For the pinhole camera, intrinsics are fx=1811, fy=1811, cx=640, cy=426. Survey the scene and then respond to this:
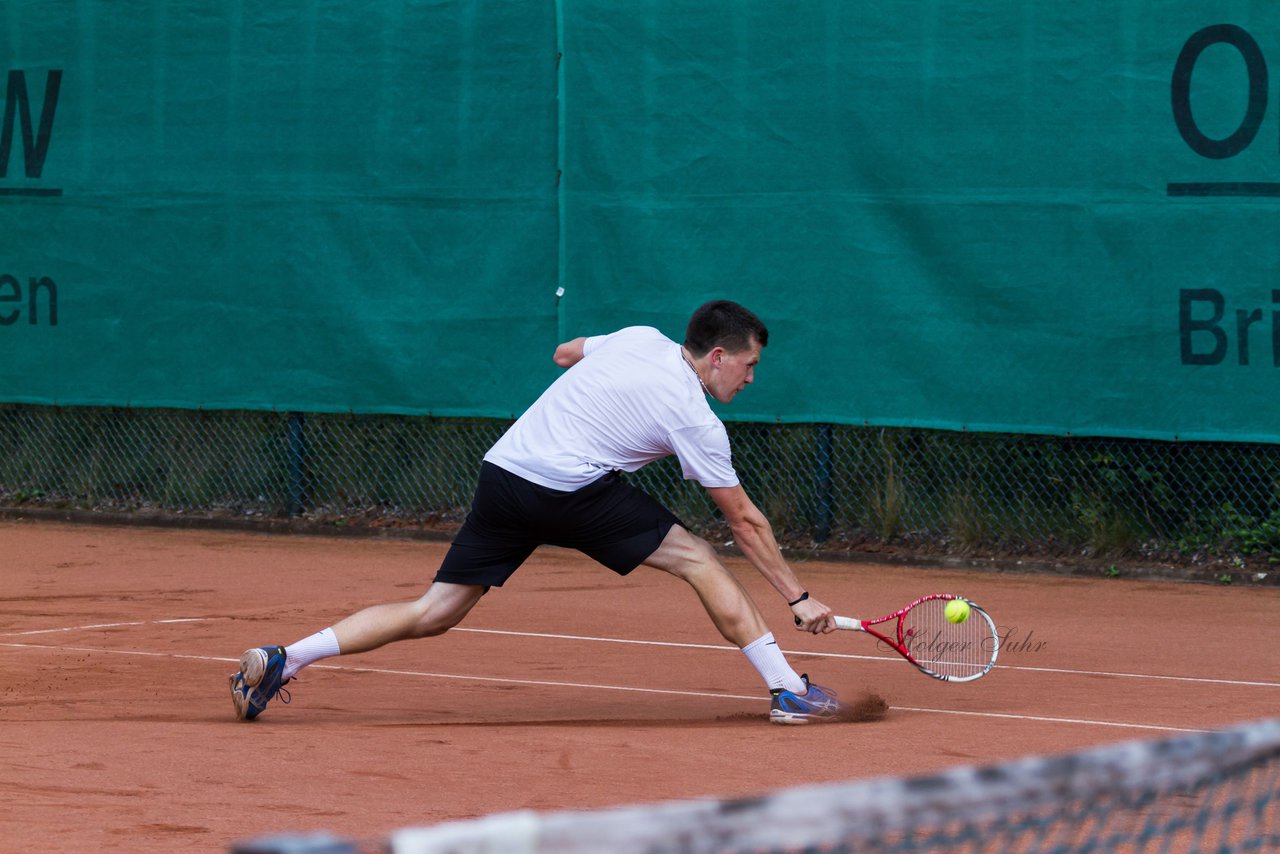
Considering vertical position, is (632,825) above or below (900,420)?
above

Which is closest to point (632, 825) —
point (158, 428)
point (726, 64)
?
point (726, 64)

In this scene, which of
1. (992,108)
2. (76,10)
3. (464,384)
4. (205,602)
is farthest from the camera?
(76,10)

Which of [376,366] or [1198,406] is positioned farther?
[376,366]

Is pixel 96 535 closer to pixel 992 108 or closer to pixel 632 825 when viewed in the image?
pixel 992 108

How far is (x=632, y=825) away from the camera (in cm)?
148

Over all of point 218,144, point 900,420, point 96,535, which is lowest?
point 96,535

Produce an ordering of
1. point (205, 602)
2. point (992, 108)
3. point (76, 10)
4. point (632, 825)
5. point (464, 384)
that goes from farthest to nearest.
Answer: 1. point (76, 10)
2. point (464, 384)
3. point (992, 108)
4. point (205, 602)
5. point (632, 825)

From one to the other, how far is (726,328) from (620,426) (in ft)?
1.40

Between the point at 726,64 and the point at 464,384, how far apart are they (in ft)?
7.44

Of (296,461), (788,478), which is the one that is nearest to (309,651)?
(788,478)

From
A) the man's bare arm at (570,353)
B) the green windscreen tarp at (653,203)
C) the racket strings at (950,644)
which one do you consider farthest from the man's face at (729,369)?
the green windscreen tarp at (653,203)

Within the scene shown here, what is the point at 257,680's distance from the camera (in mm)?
5270

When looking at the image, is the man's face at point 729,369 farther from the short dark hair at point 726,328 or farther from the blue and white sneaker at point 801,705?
the blue and white sneaker at point 801,705

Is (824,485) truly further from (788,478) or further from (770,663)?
(770,663)
